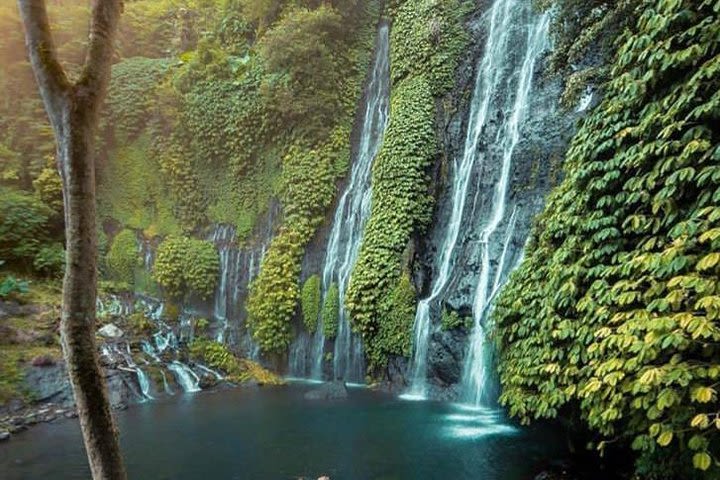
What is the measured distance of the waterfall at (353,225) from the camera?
40.0 feet

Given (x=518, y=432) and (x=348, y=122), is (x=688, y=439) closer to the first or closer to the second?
(x=518, y=432)

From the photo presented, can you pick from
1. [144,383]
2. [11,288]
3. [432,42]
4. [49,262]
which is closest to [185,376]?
[144,383]

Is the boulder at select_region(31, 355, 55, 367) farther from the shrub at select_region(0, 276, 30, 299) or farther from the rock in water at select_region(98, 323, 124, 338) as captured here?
the shrub at select_region(0, 276, 30, 299)

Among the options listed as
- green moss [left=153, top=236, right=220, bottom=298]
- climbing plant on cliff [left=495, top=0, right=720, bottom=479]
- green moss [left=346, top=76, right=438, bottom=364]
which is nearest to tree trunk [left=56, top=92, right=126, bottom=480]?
climbing plant on cliff [left=495, top=0, right=720, bottom=479]

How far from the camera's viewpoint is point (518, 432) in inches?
300

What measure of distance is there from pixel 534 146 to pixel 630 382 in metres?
7.34

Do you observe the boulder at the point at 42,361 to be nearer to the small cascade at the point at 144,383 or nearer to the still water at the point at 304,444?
the small cascade at the point at 144,383

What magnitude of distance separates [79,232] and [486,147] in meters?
10.1

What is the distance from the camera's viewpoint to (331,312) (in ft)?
41.2

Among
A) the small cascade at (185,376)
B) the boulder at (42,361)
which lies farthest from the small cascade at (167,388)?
the boulder at (42,361)

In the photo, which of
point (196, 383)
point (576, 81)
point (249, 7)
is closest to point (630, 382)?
point (576, 81)

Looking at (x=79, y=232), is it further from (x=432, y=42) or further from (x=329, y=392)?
(x=432, y=42)

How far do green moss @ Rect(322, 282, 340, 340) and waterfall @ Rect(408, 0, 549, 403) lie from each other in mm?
2576

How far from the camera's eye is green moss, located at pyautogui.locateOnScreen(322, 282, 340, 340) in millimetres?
12477
